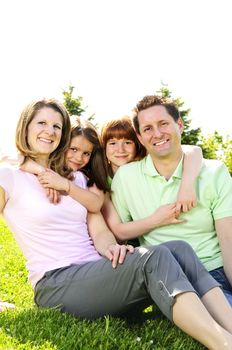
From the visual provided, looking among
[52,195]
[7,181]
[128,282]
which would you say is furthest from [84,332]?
[7,181]

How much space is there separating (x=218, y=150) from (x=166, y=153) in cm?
3036

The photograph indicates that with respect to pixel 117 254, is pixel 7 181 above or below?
above

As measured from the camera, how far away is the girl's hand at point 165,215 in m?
4.19

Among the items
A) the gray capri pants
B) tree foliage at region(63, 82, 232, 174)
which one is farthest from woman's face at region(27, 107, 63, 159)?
tree foliage at region(63, 82, 232, 174)

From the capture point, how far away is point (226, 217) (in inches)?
169

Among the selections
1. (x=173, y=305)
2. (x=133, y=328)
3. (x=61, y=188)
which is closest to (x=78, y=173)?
(x=61, y=188)

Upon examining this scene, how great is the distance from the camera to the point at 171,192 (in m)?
4.41

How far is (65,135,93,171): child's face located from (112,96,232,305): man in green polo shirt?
406mm

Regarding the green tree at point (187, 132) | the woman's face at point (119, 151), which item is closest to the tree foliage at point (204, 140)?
the green tree at point (187, 132)

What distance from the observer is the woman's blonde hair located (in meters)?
4.20

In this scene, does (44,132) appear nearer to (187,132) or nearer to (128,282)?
(128,282)

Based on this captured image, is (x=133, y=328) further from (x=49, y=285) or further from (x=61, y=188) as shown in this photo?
(x=61, y=188)

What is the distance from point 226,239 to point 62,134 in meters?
1.66

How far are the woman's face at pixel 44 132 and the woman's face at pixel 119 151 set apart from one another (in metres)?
0.84
